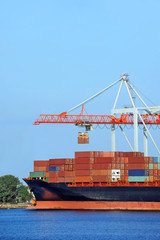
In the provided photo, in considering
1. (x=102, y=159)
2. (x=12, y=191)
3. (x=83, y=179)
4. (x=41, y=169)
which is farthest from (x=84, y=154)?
(x=12, y=191)

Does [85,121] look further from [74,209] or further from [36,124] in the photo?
[74,209]

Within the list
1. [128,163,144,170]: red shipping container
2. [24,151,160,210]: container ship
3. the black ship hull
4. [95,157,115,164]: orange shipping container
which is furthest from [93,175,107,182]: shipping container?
[128,163,144,170]: red shipping container

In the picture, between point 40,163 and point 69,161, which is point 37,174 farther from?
point 69,161

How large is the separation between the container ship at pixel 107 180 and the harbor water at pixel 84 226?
3597mm

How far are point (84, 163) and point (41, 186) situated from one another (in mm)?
7705

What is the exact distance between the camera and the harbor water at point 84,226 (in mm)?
61250

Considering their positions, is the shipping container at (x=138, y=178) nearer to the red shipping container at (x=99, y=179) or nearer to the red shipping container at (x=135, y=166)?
the red shipping container at (x=135, y=166)

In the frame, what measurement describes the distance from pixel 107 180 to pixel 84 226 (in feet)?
58.6

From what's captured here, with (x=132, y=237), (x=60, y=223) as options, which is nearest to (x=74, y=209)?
(x=60, y=223)

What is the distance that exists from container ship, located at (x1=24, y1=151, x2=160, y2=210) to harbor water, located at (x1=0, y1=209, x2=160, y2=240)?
11.8ft

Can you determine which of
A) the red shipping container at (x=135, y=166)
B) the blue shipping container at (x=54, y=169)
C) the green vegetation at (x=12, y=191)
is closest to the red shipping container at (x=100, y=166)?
the red shipping container at (x=135, y=166)

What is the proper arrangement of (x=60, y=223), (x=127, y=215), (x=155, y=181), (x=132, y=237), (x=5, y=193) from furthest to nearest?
(x=5, y=193), (x=155, y=181), (x=127, y=215), (x=60, y=223), (x=132, y=237)

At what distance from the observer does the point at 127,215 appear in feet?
255

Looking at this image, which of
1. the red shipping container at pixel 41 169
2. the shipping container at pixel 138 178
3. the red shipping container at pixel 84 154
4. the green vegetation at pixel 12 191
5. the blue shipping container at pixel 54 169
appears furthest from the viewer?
the green vegetation at pixel 12 191
